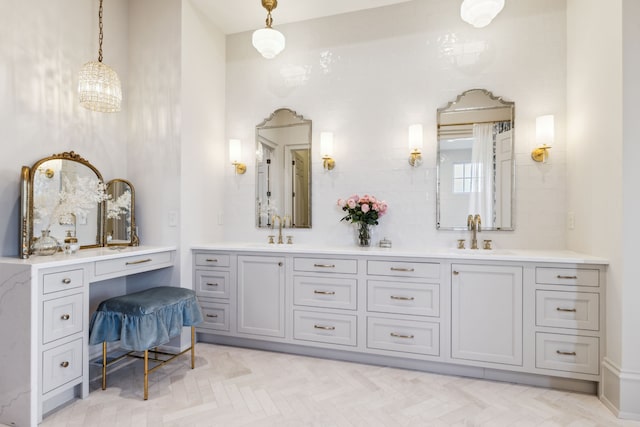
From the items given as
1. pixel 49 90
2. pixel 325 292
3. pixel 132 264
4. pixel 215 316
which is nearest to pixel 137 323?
pixel 132 264

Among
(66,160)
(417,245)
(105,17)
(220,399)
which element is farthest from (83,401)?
(105,17)

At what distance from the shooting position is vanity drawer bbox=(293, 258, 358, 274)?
280 centimetres

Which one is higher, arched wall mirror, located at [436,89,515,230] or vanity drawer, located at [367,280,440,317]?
arched wall mirror, located at [436,89,515,230]

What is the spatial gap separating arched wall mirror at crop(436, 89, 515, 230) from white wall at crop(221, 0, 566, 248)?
0.24 ft

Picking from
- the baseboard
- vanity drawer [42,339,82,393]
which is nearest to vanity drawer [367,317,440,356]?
the baseboard

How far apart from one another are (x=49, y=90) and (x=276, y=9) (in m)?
2.01

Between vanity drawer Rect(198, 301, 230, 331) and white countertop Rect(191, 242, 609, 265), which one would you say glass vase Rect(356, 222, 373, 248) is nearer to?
white countertop Rect(191, 242, 609, 265)

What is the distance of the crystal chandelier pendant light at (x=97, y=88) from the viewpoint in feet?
7.92

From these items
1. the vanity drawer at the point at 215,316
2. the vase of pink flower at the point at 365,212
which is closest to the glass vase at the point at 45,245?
the vanity drawer at the point at 215,316

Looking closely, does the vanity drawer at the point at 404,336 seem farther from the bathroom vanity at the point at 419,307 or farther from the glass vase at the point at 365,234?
the glass vase at the point at 365,234

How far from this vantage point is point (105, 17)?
3.05 metres

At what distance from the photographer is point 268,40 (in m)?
2.71

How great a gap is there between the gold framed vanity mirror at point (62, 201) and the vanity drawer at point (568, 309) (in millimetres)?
3340

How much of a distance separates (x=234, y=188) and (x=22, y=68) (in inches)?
74.0
